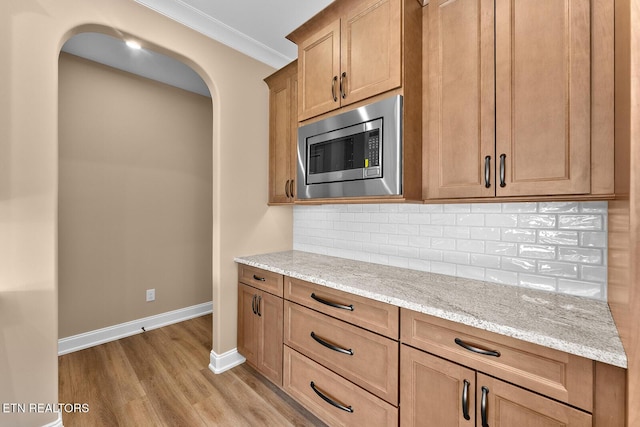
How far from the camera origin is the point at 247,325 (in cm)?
231

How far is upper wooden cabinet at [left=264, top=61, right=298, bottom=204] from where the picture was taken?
7.84 feet

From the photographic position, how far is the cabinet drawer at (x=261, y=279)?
2.01m

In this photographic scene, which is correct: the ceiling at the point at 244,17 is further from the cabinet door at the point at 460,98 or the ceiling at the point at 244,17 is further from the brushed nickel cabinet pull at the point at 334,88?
the cabinet door at the point at 460,98

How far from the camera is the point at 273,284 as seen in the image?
6.73 feet

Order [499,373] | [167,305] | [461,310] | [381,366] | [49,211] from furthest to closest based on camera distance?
[167,305]
[49,211]
[381,366]
[461,310]
[499,373]

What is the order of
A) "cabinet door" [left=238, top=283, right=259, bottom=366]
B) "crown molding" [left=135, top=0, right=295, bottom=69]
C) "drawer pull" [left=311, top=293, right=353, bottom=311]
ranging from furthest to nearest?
"cabinet door" [left=238, top=283, right=259, bottom=366], "crown molding" [left=135, top=0, right=295, bottom=69], "drawer pull" [left=311, top=293, right=353, bottom=311]

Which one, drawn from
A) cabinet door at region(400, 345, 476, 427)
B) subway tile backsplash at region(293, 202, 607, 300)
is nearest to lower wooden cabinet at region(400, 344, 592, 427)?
cabinet door at region(400, 345, 476, 427)

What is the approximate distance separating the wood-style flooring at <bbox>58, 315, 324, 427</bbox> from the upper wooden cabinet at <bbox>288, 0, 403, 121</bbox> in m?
2.07

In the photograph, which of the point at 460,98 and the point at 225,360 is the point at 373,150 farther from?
the point at 225,360

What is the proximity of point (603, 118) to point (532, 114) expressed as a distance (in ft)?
0.76

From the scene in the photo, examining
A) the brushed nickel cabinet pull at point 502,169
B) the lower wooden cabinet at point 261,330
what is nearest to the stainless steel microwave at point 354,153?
the brushed nickel cabinet pull at point 502,169

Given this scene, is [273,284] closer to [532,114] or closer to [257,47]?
[532,114]

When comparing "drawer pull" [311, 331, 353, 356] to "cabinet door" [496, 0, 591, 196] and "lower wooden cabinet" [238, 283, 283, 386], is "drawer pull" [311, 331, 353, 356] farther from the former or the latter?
"cabinet door" [496, 0, 591, 196]

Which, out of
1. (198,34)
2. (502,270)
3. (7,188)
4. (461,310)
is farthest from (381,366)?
(198,34)
